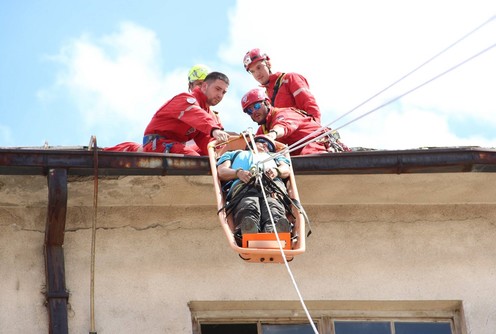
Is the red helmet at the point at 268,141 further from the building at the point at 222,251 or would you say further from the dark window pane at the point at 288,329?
the dark window pane at the point at 288,329

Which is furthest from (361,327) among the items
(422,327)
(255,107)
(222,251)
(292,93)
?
(292,93)

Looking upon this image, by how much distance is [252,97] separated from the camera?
1006 cm

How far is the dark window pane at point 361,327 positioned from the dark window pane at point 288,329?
0.68 feet

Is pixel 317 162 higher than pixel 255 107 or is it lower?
lower

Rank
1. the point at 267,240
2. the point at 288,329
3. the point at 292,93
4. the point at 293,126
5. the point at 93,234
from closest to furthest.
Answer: the point at 267,240, the point at 93,234, the point at 288,329, the point at 293,126, the point at 292,93

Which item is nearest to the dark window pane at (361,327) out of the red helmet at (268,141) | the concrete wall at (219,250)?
Result: the concrete wall at (219,250)

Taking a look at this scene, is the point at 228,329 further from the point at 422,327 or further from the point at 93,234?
the point at 422,327

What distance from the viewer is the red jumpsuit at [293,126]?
976 cm

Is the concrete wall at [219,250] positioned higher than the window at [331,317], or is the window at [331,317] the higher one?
the concrete wall at [219,250]

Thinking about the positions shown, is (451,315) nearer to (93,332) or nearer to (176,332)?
(176,332)

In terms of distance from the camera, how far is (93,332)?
8.27m

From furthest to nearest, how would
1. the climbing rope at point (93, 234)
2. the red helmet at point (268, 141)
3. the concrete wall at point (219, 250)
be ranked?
the red helmet at point (268, 141), the concrete wall at point (219, 250), the climbing rope at point (93, 234)

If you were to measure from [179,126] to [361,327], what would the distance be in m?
2.39

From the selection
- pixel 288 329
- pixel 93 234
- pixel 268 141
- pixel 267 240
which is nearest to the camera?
pixel 267 240
